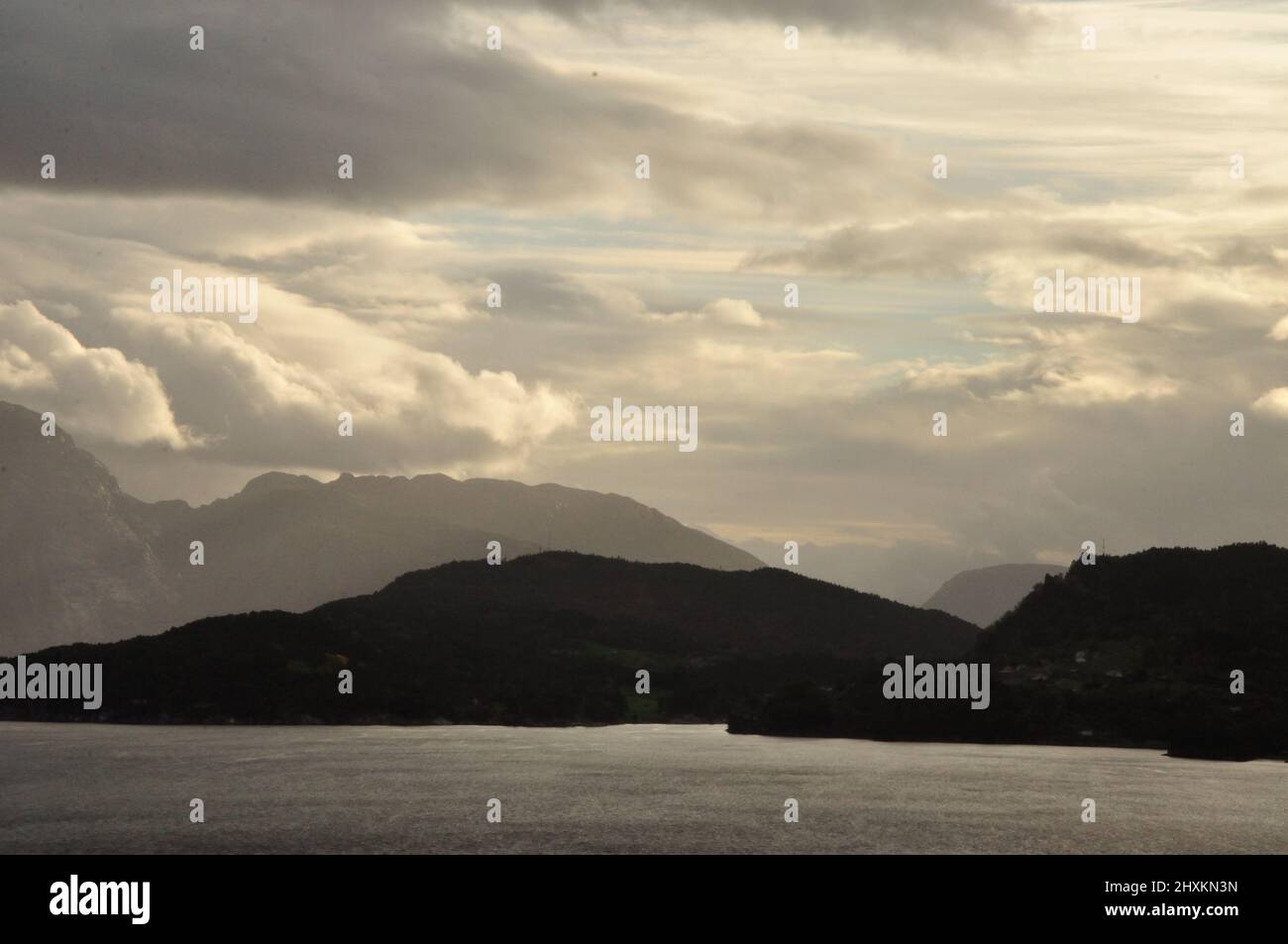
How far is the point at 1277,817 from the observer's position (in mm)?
171625
